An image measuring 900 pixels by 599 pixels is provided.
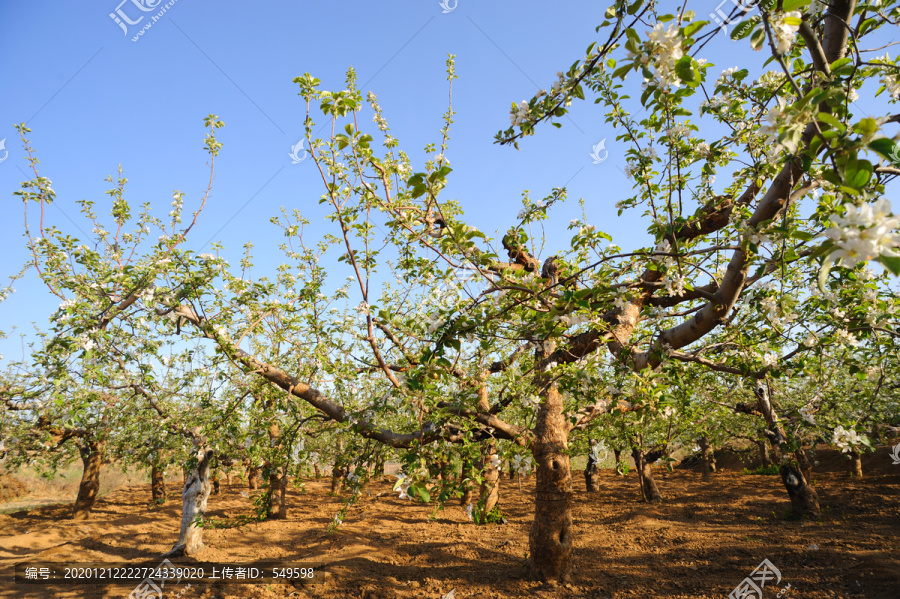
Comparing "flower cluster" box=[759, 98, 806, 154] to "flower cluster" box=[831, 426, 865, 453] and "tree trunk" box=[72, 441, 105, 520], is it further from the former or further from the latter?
"tree trunk" box=[72, 441, 105, 520]

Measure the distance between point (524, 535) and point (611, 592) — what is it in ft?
12.6

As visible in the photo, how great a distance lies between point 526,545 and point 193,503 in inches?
251

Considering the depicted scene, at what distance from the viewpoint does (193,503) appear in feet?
26.2

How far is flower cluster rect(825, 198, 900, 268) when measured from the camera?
1.19 meters

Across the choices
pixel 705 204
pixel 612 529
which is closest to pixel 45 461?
pixel 612 529

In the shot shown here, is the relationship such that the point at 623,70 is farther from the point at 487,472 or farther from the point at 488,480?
the point at 487,472

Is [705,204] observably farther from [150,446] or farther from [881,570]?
[150,446]

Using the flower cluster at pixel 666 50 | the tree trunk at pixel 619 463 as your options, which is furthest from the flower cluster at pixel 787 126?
the tree trunk at pixel 619 463

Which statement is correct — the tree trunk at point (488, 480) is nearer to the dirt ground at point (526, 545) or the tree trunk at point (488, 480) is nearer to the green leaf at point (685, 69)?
the dirt ground at point (526, 545)

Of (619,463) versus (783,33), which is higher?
(783,33)

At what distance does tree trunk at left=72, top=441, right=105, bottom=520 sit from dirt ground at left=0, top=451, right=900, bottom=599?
46 cm

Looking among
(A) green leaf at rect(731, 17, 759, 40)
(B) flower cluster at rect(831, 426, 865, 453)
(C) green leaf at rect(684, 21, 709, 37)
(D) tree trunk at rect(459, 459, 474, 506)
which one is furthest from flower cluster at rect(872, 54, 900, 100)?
(D) tree trunk at rect(459, 459, 474, 506)

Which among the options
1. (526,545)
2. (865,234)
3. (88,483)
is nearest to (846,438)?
(865,234)

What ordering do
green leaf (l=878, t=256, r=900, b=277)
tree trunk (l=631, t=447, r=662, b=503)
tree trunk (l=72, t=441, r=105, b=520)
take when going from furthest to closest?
tree trunk (l=72, t=441, r=105, b=520), tree trunk (l=631, t=447, r=662, b=503), green leaf (l=878, t=256, r=900, b=277)
